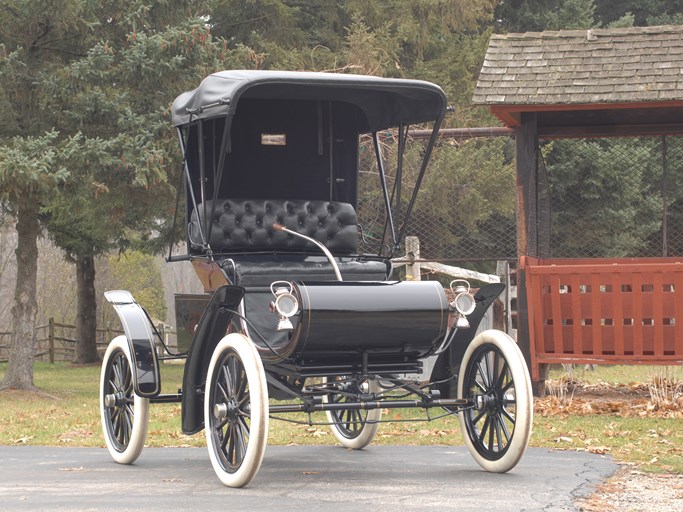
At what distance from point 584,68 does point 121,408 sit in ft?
24.7

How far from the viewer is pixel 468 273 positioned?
21.8 metres

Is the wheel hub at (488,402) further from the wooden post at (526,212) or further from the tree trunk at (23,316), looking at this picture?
the tree trunk at (23,316)

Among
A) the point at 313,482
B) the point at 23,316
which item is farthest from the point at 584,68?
the point at 23,316

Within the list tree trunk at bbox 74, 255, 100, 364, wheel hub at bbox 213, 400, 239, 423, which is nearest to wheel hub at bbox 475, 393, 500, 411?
wheel hub at bbox 213, 400, 239, 423

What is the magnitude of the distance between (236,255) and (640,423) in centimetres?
473

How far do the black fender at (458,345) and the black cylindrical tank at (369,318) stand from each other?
0.64m

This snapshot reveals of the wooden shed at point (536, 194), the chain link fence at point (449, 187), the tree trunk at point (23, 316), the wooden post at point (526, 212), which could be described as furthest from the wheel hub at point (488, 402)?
the chain link fence at point (449, 187)

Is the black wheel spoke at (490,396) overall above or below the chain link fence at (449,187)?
below

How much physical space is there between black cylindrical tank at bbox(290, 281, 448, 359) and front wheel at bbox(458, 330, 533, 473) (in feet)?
1.41

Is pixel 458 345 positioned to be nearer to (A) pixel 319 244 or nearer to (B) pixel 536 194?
(A) pixel 319 244

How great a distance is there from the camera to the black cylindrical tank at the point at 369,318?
7680 millimetres

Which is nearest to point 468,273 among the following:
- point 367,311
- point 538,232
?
point 538,232

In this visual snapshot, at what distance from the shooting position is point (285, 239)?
9.94m

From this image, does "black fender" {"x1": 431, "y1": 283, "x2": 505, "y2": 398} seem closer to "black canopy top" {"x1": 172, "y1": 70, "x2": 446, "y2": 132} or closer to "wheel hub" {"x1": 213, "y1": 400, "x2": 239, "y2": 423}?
"black canopy top" {"x1": 172, "y1": 70, "x2": 446, "y2": 132}
